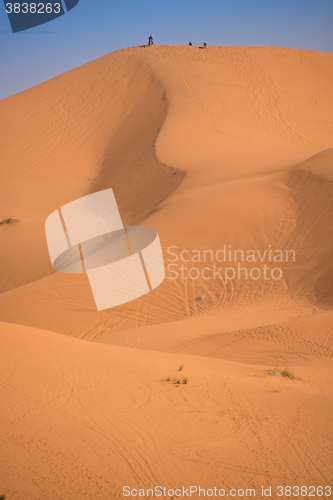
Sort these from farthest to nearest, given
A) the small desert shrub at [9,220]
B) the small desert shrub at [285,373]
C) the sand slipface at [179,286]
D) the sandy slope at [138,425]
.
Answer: the small desert shrub at [9,220], the small desert shrub at [285,373], the sand slipface at [179,286], the sandy slope at [138,425]

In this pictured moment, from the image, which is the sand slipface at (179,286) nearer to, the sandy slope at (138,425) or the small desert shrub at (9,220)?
the sandy slope at (138,425)

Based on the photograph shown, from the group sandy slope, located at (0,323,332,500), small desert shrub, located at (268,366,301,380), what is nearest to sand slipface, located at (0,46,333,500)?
sandy slope, located at (0,323,332,500)

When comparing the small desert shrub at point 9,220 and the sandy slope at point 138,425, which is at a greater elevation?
the sandy slope at point 138,425

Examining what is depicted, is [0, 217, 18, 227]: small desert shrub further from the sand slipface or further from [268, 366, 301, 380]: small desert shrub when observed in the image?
[268, 366, 301, 380]: small desert shrub

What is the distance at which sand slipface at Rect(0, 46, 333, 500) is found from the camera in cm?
357

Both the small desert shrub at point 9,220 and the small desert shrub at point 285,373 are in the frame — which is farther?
the small desert shrub at point 9,220

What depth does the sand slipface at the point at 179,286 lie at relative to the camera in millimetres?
3574

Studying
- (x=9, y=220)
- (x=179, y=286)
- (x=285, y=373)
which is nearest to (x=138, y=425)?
(x=285, y=373)

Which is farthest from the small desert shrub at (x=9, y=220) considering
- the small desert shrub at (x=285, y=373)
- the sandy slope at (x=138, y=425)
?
the small desert shrub at (x=285, y=373)

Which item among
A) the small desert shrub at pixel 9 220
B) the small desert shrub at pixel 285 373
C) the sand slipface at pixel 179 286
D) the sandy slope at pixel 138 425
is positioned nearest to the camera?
the sandy slope at pixel 138 425

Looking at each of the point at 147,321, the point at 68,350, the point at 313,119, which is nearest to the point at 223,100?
the point at 313,119

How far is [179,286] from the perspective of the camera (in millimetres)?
11852

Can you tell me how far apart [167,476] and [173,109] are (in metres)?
24.0

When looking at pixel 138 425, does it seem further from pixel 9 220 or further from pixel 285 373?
pixel 9 220
